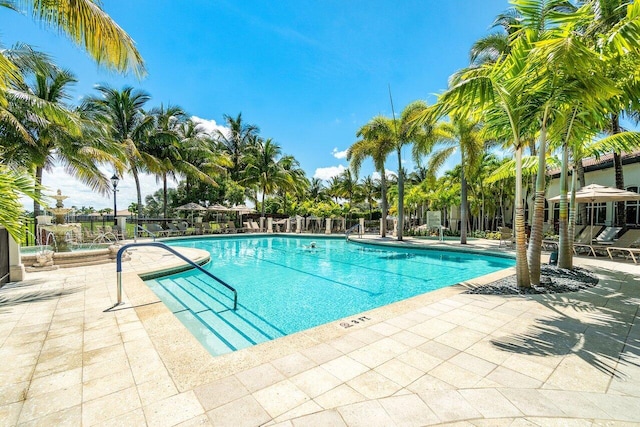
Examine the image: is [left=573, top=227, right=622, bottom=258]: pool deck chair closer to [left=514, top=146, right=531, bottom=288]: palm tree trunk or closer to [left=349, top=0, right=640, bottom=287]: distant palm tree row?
[left=349, top=0, right=640, bottom=287]: distant palm tree row

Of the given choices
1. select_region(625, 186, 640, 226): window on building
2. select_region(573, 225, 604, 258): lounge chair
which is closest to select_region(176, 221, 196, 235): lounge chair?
select_region(573, 225, 604, 258): lounge chair

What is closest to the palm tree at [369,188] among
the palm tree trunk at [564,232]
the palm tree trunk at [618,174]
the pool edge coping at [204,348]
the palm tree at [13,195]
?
the palm tree trunk at [618,174]

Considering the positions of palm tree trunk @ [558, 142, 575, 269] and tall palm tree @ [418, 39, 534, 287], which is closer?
tall palm tree @ [418, 39, 534, 287]

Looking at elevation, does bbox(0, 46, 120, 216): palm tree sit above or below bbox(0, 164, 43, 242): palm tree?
above

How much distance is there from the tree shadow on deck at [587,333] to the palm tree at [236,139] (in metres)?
27.5

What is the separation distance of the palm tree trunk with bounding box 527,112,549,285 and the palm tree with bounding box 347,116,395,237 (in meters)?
11.1

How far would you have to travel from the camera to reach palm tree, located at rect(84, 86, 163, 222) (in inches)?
738

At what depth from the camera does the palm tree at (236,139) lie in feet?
94.5

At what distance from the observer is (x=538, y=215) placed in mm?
5688

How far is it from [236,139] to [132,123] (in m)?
10.5

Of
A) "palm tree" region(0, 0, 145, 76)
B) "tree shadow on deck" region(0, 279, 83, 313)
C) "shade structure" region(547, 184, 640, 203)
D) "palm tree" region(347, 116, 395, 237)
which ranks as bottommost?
"tree shadow on deck" region(0, 279, 83, 313)

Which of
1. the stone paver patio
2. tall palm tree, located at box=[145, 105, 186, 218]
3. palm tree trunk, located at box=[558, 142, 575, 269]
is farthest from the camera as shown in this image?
tall palm tree, located at box=[145, 105, 186, 218]

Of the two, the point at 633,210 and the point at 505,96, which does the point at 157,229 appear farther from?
the point at 633,210

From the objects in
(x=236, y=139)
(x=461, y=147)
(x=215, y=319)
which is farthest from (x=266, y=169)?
(x=215, y=319)
